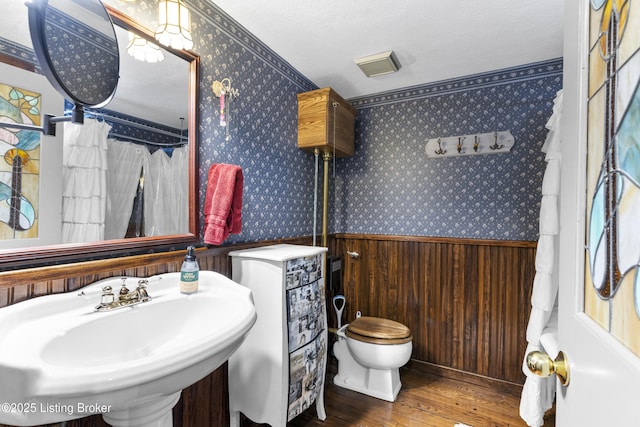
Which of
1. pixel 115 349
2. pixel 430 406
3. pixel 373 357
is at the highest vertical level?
pixel 115 349

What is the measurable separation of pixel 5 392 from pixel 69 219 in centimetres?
62

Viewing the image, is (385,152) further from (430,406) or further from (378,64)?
(430,406)

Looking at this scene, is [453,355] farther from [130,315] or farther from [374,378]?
[130,315]

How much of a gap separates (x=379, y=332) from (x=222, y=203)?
1364 mm

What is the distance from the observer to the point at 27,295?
0.91m

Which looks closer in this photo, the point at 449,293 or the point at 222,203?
the point at 222,203

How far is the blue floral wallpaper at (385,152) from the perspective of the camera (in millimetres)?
1649

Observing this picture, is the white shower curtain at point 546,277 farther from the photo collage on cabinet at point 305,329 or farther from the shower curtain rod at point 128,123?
the shower curtain rod at point 128,123

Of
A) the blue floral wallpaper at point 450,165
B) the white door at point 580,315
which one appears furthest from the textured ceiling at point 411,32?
the white door at point 580,315

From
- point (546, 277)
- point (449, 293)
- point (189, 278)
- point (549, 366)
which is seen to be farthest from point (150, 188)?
point (449, 293)

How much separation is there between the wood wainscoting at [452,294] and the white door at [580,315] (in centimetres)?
172

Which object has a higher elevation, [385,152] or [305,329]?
[385,152]

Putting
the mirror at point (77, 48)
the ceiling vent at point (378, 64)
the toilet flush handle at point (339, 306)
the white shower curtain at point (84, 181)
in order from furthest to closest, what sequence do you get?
the toilet flush handle at point (339, 306), the ceiling vent at point (378, 64), the white shower curtain at point (84, 181), the mirror at point (77, 48)

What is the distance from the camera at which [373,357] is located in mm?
1965
